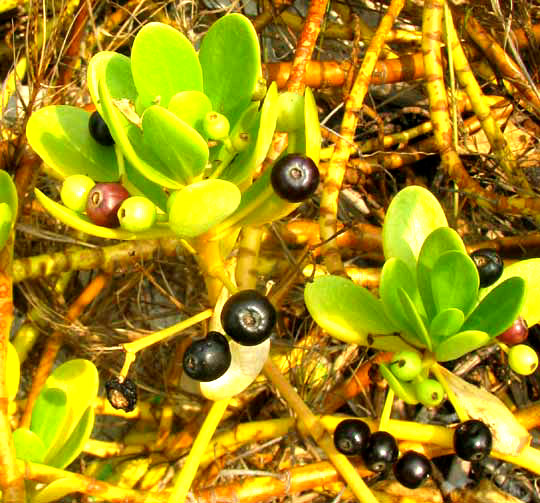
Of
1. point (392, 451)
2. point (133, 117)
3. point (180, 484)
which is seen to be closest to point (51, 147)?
point (133, 117)

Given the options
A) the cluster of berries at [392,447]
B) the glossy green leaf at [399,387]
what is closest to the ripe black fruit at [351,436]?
the cluster of berries at [392,447]

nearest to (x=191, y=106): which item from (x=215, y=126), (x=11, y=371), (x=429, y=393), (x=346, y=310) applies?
(x=215, y=126)

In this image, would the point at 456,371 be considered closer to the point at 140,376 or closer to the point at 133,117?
the point at 140,376

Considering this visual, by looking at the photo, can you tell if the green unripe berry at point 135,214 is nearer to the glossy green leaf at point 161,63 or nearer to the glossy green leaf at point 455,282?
the glossy green leaf at point 161,63

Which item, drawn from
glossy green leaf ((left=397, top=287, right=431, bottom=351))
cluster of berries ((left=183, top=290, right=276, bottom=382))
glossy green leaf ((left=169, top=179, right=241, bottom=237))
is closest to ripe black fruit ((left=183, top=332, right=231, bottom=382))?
cluster of berries ((left=183, top=290, right=276, bottom=382))

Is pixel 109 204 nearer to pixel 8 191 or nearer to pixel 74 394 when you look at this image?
pixel 8 191
